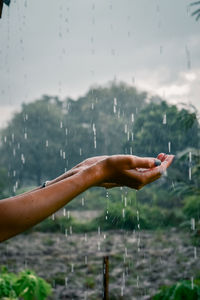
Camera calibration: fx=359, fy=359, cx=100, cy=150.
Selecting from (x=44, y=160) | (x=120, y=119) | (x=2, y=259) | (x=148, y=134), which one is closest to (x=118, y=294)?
(x=2, y=259)

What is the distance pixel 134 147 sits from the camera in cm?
1595

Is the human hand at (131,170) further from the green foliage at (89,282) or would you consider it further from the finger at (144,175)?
the green foliage at (89,282)

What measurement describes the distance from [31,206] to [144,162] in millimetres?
375

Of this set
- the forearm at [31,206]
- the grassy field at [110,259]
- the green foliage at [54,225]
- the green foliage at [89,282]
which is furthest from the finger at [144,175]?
the green foliage at [54,225]

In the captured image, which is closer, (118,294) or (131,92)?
(118,294)

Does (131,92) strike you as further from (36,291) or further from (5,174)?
(36,291)

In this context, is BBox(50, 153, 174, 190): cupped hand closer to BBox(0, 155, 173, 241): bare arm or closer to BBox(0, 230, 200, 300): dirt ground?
BBox(0, 155, 173, 241): bare arm

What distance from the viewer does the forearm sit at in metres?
0.72

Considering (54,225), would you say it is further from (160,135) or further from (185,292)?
(185,292)

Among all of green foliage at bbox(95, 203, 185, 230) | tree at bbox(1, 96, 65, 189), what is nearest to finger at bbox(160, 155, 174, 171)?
green foliage at bbox(95, 203, 185, 230)

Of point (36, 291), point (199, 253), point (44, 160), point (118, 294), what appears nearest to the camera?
point (36, 291)

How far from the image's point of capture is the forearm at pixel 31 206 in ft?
2.37

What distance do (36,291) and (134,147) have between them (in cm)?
1316

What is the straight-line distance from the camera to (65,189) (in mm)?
796
